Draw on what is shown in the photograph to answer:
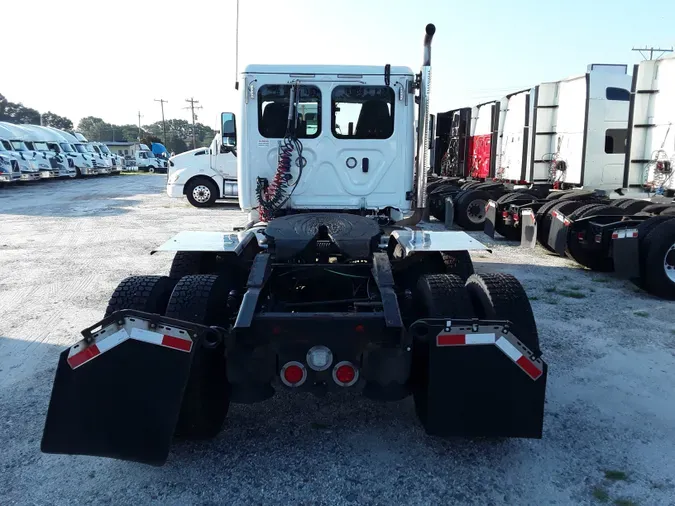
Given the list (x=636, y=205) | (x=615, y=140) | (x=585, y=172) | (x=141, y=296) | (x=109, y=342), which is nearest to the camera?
(x=109, y=342)

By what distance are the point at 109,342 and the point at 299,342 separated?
93 centimetres

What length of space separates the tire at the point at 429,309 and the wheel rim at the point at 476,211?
9.51m

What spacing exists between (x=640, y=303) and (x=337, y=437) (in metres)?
4.74

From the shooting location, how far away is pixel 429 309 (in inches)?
134

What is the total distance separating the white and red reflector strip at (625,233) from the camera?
6879mm

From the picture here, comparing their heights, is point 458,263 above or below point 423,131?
below

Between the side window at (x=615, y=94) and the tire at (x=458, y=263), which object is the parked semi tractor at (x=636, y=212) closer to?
the side window at (x=615, y=94)

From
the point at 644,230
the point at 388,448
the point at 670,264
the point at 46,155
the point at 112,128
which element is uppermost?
the point at 112,128

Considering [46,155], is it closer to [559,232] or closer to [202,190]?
[202,190]

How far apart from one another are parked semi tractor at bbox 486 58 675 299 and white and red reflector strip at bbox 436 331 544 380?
15.3ft

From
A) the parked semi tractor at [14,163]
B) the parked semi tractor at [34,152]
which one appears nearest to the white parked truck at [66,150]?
the parked semi tractor at [34,152]

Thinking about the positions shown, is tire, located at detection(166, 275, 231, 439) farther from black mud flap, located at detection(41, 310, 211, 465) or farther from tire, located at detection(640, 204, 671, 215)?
tire, located at detection(640, 204, 671, 215)

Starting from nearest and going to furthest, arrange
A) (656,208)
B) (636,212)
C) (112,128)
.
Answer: (656,208) < (636,212) < (112,128)

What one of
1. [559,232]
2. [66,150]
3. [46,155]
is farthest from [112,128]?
[559,232]
